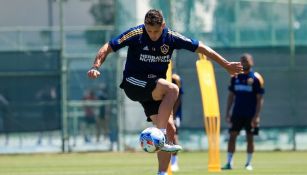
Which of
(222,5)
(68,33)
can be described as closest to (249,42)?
(222,5)

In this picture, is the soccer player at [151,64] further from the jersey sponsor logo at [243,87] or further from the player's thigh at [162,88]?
the jersey sponsor logo at [243,87]

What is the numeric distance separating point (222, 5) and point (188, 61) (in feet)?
6.13

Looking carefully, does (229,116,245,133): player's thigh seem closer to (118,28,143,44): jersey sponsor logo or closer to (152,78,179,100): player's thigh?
(152,78,179,100): player's thigh

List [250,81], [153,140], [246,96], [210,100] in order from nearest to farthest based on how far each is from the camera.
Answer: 1. [153,140]
2. [210,100]
3. [250,81]
4. [246,96]

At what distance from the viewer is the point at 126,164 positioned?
2227cm

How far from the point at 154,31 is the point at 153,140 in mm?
1400

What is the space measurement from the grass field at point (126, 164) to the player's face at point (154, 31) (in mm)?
4946

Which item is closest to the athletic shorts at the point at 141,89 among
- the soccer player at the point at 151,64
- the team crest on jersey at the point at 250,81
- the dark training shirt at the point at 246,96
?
the soccer player at the point at 151,64

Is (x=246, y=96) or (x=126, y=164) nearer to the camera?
(x=246, y=96)

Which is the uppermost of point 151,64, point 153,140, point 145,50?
point 145,50

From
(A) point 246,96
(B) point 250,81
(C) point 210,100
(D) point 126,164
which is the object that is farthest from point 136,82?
(D) point 126,164

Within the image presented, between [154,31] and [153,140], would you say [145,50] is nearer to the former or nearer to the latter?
[154,31]

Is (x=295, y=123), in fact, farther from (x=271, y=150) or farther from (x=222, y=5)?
(x=222, y=5)

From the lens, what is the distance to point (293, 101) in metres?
28.3
